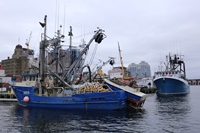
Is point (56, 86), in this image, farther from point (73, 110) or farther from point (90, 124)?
point (90, 124)

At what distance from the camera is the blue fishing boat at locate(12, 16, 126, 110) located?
26516 mm

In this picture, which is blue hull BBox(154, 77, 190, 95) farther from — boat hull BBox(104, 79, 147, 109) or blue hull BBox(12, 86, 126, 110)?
blue hull BBox(12, 86, 126, 110)

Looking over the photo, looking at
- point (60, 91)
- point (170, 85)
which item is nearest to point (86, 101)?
point (60, 91)

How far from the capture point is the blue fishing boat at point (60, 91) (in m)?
26.5

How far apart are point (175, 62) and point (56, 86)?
174 ft

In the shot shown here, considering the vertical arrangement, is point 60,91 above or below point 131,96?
above

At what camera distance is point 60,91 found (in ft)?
101

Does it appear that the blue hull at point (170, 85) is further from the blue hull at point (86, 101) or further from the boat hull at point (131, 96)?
the blue hull at point (86, 101)

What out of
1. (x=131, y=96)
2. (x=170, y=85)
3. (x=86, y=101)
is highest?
(x=170, y=85)

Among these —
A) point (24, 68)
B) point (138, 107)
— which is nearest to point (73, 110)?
point (138, 107)

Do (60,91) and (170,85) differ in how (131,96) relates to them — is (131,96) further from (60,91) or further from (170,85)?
(170,85)

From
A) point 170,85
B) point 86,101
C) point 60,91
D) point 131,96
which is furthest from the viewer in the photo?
point 170,85

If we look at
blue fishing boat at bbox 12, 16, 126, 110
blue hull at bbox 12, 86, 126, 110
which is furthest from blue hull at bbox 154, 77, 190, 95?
blue hull at bbox 12, 86, 126, 110

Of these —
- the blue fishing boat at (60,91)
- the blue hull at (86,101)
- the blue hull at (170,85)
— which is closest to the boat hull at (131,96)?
the blue fishing boat at (60,91)
